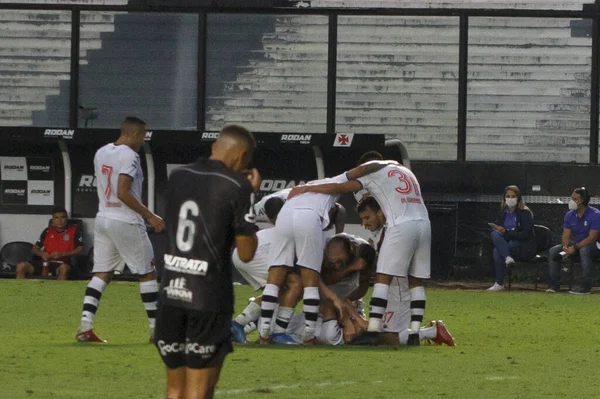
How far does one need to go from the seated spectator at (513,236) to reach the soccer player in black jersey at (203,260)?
15.1 metres

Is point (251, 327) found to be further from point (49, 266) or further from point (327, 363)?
point (49, 266)

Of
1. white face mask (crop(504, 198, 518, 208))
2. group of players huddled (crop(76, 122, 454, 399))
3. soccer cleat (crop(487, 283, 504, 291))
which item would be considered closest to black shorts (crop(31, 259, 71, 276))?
soccer cleat (crop(487, 283, 504, 291))

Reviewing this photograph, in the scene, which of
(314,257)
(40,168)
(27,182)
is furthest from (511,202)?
(314,257)

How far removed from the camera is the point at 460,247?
77.3 ft

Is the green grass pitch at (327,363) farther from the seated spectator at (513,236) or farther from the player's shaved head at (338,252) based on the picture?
the seated spectator at (513,236)

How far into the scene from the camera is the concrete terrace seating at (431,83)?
951 inches

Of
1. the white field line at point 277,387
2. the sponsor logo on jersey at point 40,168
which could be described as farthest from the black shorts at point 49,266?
the white field line at point 277,387

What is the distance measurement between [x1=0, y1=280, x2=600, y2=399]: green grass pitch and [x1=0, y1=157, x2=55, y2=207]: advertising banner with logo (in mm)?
6860

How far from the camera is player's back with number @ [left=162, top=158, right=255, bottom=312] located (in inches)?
278

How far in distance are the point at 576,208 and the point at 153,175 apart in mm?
6455

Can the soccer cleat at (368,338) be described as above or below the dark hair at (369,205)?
below

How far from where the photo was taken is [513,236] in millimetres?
22016

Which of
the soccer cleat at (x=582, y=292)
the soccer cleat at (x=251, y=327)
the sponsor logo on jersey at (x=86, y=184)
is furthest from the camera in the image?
the sponsor logo on jersey at (x=86, y=184)

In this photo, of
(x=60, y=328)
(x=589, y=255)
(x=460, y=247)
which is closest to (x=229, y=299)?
(x=60, y=328)
